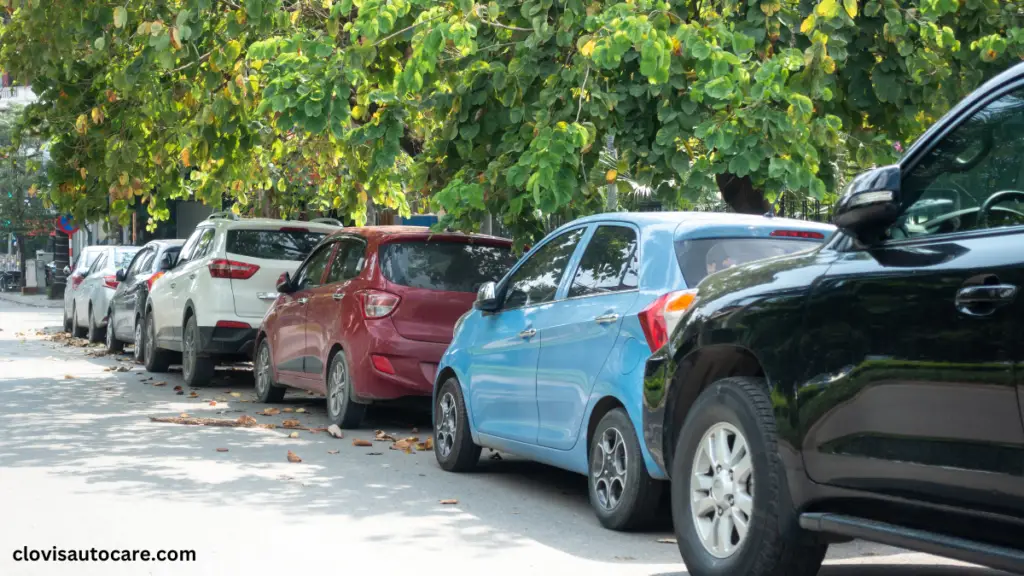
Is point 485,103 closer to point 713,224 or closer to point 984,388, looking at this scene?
point 713,224

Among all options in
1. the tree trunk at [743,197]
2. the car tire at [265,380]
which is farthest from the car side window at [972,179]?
the car tire at [265,380]

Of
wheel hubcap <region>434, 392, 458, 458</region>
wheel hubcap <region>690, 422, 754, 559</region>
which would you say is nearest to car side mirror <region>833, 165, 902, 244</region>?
wheel hubcap <region>690, 422, 754, 559</region>

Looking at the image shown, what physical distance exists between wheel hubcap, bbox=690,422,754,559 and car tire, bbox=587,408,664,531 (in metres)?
1.44

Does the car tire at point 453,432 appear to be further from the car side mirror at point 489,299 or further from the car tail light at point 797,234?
the car tail light at point 797,234

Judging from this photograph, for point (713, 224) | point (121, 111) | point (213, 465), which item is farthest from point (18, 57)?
point (713, 224)

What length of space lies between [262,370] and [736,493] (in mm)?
9848

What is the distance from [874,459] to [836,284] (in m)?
0.64

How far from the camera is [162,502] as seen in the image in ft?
26.8

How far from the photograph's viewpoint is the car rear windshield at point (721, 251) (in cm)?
747

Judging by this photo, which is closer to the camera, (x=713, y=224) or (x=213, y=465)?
(x=713, y=224)

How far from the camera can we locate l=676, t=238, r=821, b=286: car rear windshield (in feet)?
24.5

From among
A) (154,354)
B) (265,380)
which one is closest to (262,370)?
(265,380)

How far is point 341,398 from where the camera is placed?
12328 millimetres

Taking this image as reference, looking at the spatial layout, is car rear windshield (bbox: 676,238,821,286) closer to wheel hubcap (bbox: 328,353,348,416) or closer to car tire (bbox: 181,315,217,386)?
wheel hubcap (bbox: 328,353,348,416)
